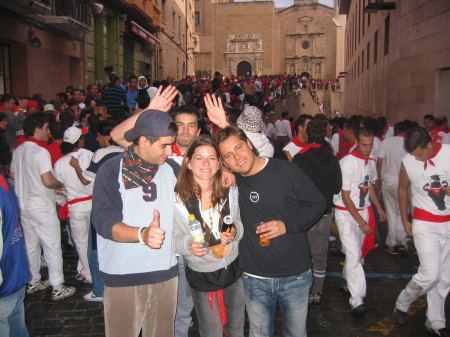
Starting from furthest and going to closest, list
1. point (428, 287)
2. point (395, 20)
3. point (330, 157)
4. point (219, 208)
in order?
1. point (395, 20)
2. point (330, 157)
3. point (428, 287)
4. point (219, 208)

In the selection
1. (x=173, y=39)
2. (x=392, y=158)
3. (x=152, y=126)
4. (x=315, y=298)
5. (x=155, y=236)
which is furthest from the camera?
(x=173, y=39)

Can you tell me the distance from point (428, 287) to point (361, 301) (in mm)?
785

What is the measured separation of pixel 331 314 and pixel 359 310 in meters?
0.31

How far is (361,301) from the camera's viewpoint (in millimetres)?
4832

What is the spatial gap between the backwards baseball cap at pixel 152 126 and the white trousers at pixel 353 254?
2.78 metres

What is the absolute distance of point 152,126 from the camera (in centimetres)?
288

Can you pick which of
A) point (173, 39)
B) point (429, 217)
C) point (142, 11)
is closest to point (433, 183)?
point (429, 217)

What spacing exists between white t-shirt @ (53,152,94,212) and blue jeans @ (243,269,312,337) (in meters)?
2.89

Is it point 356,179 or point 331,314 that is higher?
point 356,179

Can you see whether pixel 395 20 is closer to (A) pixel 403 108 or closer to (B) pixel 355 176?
(A) pixel 403 108

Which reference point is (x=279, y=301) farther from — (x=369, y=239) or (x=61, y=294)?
(x=61, y=294)

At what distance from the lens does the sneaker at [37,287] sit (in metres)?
5.59

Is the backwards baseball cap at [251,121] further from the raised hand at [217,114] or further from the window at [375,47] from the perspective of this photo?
the window at [375,47]

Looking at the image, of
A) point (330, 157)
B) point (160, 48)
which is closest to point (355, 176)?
point (330, 157)
